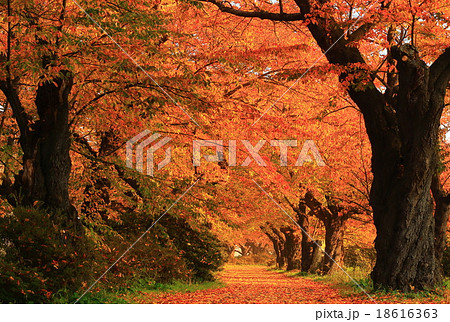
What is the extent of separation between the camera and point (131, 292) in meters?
12.5

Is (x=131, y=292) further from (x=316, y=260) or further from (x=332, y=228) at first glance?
(x=316, y=260)

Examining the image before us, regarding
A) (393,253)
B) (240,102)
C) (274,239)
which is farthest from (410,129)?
(274,239)

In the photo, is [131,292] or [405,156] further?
[131,292]

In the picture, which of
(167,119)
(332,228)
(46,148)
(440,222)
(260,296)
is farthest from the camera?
(332,228)

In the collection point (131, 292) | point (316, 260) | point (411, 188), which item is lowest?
point (316, 260)

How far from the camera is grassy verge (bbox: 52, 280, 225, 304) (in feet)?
29.4

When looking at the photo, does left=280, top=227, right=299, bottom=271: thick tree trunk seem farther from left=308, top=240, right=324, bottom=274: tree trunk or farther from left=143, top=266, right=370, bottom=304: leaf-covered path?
left=143, top=266, right=370, bottom=304: leaf-covered path

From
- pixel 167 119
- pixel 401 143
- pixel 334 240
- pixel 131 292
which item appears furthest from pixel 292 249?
pixel 401 143

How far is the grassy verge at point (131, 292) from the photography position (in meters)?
8.95

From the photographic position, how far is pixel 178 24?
61.8 ft

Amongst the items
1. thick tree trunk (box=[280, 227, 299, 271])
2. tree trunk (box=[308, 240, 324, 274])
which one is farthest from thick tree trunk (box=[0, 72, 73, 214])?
thick tree trunk (box=[280, 227, 299, 271])

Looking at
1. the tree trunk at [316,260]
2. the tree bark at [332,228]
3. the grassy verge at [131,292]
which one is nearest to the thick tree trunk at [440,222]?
the grassy verge at [131,292]

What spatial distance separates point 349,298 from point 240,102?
24.0ft

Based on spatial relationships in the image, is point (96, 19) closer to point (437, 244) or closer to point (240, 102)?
point (240, 102)
